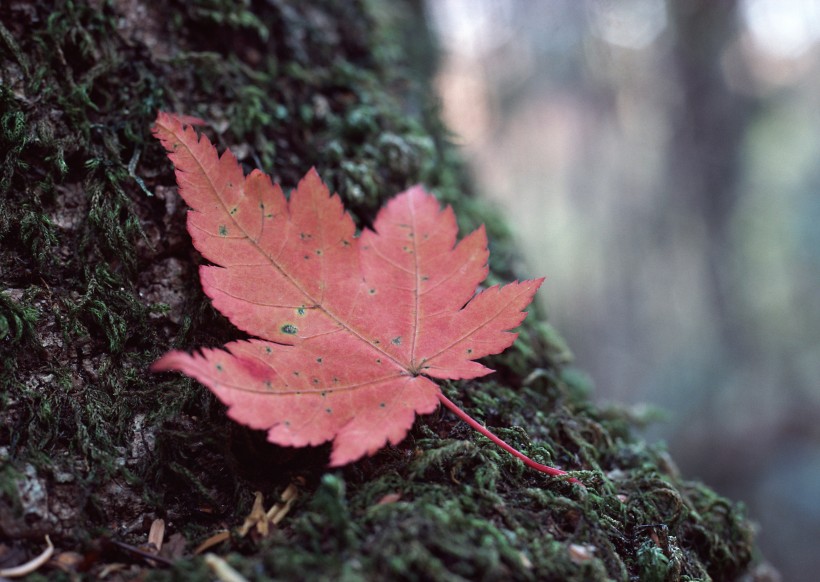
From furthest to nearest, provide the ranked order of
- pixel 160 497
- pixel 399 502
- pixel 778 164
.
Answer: pixel 778 164
pixel 160 497
pixel 399 502

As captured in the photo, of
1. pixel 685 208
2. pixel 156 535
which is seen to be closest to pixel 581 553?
pixel 156 535

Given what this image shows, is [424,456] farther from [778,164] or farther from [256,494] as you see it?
[778,164]

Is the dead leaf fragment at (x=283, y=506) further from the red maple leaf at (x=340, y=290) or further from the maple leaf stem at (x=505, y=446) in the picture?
the maple leaf stem at (x=505, y=446)

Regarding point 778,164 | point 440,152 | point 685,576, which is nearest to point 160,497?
point 685,576

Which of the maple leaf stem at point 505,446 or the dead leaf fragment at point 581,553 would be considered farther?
the maple leaf stem at point 505,446

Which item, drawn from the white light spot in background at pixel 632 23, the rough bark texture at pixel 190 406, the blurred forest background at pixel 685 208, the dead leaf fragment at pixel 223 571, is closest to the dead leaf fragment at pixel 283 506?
the rough bark texture at pixel 190 406
